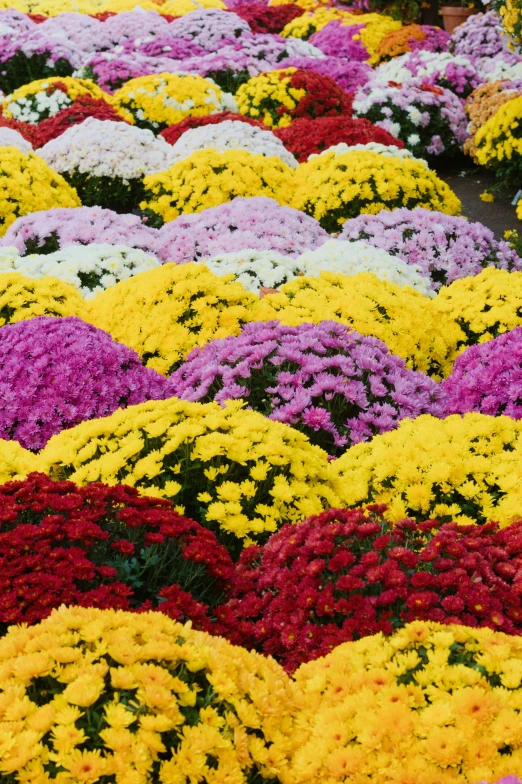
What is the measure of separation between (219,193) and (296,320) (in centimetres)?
386

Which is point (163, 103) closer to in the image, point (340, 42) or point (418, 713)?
point (340, 42)

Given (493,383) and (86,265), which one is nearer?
(493,383)

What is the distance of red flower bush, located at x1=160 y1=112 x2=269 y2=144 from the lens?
37.0 feet

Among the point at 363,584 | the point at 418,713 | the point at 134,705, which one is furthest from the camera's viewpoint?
the point at 363,584

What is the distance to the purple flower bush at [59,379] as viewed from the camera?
4.67 m

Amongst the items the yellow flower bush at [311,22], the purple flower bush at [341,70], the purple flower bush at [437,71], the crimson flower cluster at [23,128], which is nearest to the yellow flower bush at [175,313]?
the crimson flower cluster at [23,128]

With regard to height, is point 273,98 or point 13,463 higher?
point 13,463

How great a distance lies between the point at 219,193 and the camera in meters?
8.73

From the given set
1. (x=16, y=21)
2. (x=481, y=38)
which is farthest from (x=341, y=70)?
(x=16, y=21)

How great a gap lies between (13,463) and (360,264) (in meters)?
3.81

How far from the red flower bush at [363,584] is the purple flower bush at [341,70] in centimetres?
1567

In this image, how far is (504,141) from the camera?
11773 mm

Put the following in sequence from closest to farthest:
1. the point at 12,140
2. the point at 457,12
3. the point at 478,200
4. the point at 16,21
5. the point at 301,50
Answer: the point at 12,140
the point at 478,200
the point at 301,50
the point at 16,21
the point at 457,12

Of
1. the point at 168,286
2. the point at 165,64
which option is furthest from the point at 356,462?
the point at 165,64
